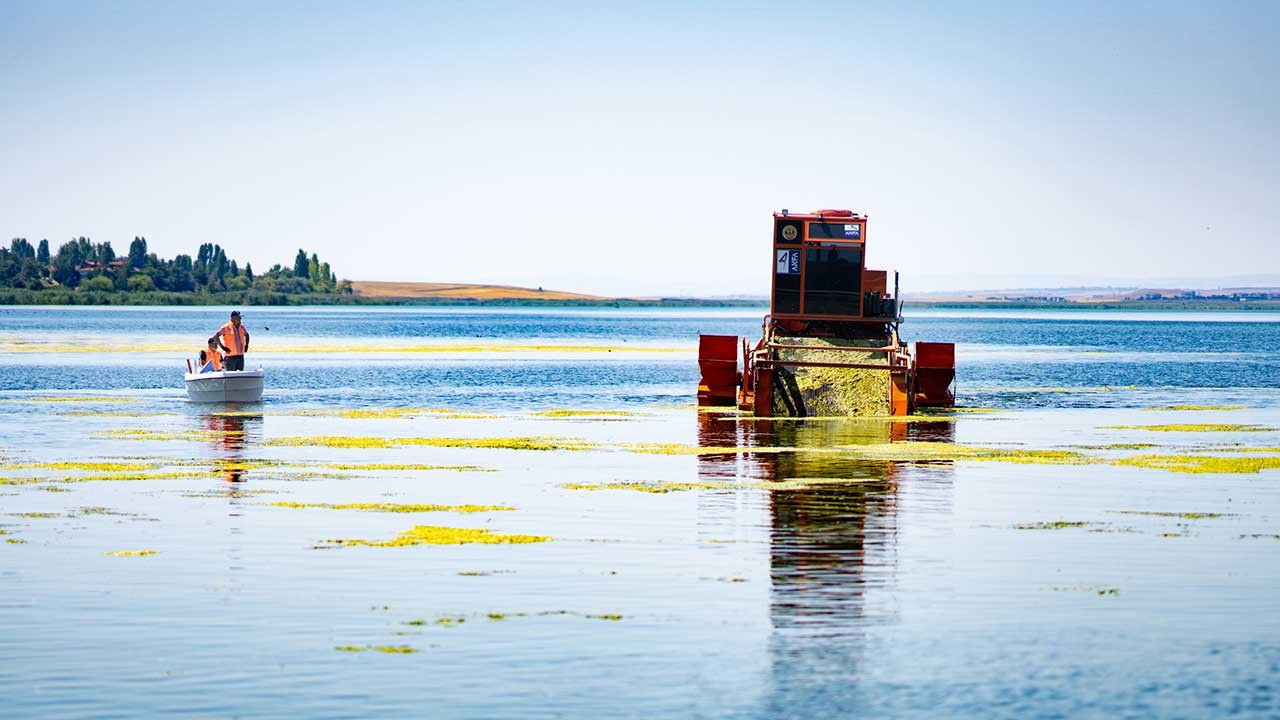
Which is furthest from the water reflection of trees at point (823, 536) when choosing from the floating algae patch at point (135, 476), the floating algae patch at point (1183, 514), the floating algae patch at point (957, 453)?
the floating algae patch at point (135, 476)

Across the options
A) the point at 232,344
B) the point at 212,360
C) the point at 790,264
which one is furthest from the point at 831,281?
the point at 212,360

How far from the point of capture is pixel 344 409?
41.5 m

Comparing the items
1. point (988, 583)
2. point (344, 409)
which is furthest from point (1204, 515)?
point (344, 409)

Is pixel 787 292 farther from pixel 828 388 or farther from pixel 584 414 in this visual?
pixel 584 414

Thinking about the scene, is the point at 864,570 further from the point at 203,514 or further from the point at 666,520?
the point at 203,514

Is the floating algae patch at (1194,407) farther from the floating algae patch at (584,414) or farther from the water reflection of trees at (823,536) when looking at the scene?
the floating algae patch at (584,414)

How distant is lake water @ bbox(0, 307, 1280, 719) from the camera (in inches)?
460

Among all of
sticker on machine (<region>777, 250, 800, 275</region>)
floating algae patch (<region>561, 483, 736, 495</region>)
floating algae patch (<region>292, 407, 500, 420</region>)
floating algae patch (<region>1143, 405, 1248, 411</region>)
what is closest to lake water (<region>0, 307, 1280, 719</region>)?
floating algae patch (<region>561, 483, 736, 495</region>)

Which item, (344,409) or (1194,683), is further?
(344,409)

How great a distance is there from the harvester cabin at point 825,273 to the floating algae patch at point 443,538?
2516cm

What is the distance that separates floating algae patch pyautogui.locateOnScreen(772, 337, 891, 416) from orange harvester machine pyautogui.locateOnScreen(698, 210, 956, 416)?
1407 millimetres

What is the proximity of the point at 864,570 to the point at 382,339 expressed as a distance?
4002 inches

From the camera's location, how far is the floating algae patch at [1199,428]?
34969 mm

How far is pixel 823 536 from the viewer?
18328mm
